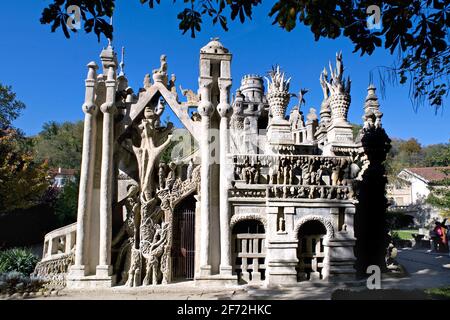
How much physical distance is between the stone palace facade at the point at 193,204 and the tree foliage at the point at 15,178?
36.6ft

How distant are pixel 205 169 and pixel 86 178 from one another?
151 inches

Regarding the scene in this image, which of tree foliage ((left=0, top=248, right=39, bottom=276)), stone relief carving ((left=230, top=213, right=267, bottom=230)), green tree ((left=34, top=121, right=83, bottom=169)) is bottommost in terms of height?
tree foliage ((left=0, top=248, right=39, bottom=276))

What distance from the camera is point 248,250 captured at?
11.9m

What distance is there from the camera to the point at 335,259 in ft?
38.7

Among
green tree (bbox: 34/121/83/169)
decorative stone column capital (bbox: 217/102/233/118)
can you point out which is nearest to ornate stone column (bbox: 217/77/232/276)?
decorative stone column capital (bbox: 217/102/233/118)

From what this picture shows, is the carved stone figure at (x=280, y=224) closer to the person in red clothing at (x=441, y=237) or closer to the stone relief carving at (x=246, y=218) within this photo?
the stone relief carving at (x=246, y=218)

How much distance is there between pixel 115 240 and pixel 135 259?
3.46 feet

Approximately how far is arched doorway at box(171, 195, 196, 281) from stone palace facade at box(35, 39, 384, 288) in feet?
0.11

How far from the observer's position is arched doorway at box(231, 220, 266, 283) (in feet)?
38.3

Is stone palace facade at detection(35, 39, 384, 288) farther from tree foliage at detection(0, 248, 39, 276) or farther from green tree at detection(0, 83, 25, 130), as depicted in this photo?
green tree at detection(0, 83, 25, 130)

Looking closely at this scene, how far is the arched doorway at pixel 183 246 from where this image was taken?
38.7ft

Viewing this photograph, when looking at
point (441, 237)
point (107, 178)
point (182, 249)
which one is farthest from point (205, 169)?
point (441, 237)

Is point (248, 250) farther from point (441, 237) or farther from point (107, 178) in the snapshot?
point (441, 237)
